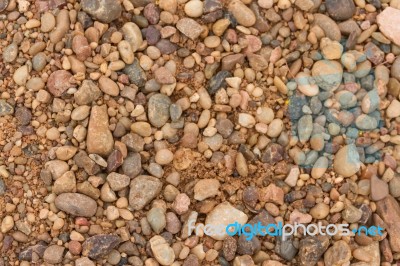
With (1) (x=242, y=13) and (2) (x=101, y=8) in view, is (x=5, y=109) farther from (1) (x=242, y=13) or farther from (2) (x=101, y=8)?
(1) (x=242, y=13)

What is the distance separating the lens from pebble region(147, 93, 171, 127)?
2.40 metres

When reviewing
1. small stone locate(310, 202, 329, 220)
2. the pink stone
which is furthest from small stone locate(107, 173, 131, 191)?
the pink stone

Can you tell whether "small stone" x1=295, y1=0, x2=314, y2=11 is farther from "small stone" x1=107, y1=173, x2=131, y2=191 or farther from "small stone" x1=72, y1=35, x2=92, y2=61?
"small stone" x1=107, y1=173, x2=131, y2=191

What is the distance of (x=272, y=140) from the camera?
8.05ft

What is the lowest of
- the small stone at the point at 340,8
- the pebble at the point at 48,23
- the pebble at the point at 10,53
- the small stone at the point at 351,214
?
the small stone at the point at 351,214

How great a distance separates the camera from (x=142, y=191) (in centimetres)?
233

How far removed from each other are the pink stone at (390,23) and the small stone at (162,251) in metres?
1.32

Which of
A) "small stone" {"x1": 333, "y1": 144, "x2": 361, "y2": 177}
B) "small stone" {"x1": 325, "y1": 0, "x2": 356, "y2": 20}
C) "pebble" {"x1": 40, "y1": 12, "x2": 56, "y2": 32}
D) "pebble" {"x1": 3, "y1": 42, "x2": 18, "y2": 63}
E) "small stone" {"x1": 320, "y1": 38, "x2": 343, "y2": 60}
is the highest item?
"small stone" {"x1": 325, "y1": 0, "x2": 356, "y2": 20}

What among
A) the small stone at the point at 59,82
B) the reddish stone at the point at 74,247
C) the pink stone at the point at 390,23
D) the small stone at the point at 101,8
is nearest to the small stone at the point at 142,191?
the reddish stone at the point at 74,247

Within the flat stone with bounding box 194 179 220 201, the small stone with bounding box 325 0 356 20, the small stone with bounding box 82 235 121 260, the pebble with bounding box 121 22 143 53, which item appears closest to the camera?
the small stone with bounding box 82 235 121 260

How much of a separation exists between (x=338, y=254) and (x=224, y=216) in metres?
0.48

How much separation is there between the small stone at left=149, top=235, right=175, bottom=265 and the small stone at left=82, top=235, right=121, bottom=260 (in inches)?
5.5

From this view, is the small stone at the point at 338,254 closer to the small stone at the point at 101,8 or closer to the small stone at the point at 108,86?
the small stone at the point at 108,86

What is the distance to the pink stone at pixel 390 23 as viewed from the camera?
254cm
